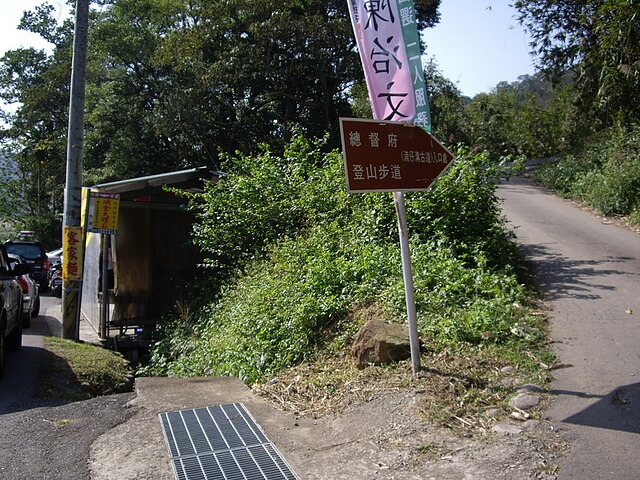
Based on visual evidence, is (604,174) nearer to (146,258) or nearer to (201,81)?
(146,258)

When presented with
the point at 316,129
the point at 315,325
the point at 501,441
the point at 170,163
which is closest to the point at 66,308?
the point at 315,325

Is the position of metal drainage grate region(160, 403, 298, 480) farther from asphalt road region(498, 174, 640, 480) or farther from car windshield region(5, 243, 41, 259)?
car windshield region(5, 243, 41, 259)

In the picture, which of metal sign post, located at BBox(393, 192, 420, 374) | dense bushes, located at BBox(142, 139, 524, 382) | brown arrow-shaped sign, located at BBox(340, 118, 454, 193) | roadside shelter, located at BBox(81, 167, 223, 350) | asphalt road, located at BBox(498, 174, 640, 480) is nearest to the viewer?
asphalt road, located at BBox(498, 174, 640, 480)

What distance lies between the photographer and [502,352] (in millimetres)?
5852

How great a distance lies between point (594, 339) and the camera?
6105 mm

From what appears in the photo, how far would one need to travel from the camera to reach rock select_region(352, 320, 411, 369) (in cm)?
596

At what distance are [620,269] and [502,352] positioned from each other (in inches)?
156

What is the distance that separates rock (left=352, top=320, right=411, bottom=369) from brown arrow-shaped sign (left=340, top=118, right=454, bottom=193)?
4.91 feet

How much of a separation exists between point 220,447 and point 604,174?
567 inches

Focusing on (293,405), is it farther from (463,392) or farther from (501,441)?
(501,441)

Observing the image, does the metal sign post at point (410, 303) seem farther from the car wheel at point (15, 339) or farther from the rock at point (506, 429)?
the car wheel at point (15, 339)

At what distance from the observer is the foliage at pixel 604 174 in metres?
14.2

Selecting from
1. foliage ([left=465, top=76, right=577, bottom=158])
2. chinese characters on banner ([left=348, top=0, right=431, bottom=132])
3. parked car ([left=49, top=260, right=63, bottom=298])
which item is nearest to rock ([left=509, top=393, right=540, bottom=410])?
chinese characters on banner ([left=348, top=0, right=431, bottom=132])

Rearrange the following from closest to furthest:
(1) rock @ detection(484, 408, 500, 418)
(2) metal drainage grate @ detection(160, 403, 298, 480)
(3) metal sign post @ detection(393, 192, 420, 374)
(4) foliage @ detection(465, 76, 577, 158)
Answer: (2) metal drainage grate @ detection(160, 403, 298, 480) < (1) rock @ detection(484, 408, 500, 418) < (3) metal sign post @ detection(393, 192, 420, 374) < (4) foliage @ detection(465, 76, 577, 158)
